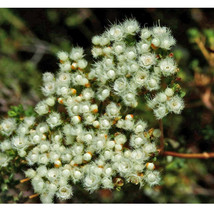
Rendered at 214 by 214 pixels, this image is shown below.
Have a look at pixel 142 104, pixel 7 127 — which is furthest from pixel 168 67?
pixel 7 127

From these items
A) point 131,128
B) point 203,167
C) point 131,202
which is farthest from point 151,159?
point 203,167

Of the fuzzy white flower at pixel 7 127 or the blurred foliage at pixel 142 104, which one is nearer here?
the fuzzy white flower at pixel 7 127

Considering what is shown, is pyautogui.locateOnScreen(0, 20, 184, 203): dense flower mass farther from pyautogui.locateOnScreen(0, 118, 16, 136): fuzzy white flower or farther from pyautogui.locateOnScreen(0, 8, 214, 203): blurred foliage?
pyautogui.locateOnScreen(0, 8, 214, 203): blurred foliage

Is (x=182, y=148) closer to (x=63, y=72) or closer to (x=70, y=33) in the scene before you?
(x=63, y=72)

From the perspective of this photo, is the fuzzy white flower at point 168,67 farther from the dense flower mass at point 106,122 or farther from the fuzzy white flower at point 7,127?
the fuzzy white flower at point 7,127

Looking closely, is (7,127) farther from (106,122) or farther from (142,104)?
(142,104)

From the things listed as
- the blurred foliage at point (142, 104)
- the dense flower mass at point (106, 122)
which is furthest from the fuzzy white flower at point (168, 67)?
the blurred foliage at point (142, 104)

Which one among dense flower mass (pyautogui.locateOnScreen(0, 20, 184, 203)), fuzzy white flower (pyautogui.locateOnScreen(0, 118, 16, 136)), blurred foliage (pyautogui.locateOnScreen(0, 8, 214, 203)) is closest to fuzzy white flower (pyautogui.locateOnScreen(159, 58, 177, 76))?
dense flower mass (pyautogui.locateOnScreen(0, 20, 184, 203))
